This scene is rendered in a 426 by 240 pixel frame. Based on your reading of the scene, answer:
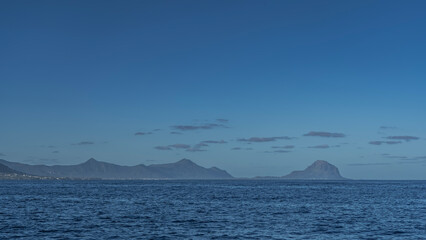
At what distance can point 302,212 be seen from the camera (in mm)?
71625

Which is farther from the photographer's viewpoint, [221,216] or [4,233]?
[221,216]

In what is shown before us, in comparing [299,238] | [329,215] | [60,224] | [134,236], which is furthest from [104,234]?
[329,215]

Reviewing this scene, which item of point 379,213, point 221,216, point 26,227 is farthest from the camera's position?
point 379,213

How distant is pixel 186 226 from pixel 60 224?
51.3 feet

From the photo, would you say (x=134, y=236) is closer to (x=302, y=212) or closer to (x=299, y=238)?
(x=299, y=238)

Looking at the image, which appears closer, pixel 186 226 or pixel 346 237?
pixel 346 237

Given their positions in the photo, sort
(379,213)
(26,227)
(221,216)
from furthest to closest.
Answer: (379,213) < (221,216) < (26,227)

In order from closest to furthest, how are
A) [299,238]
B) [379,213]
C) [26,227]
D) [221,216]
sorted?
[299,238] < [26,227] < [221,216] < [379,213]

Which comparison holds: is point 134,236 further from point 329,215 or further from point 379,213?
point 379,213

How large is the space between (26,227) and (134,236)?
49.6 feet

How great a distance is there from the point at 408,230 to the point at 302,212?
20.7 meters

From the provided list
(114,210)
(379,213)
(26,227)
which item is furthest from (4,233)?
(379,213)

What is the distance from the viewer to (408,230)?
52969 millimetres

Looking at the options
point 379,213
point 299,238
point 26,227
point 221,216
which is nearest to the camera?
point 299,238
